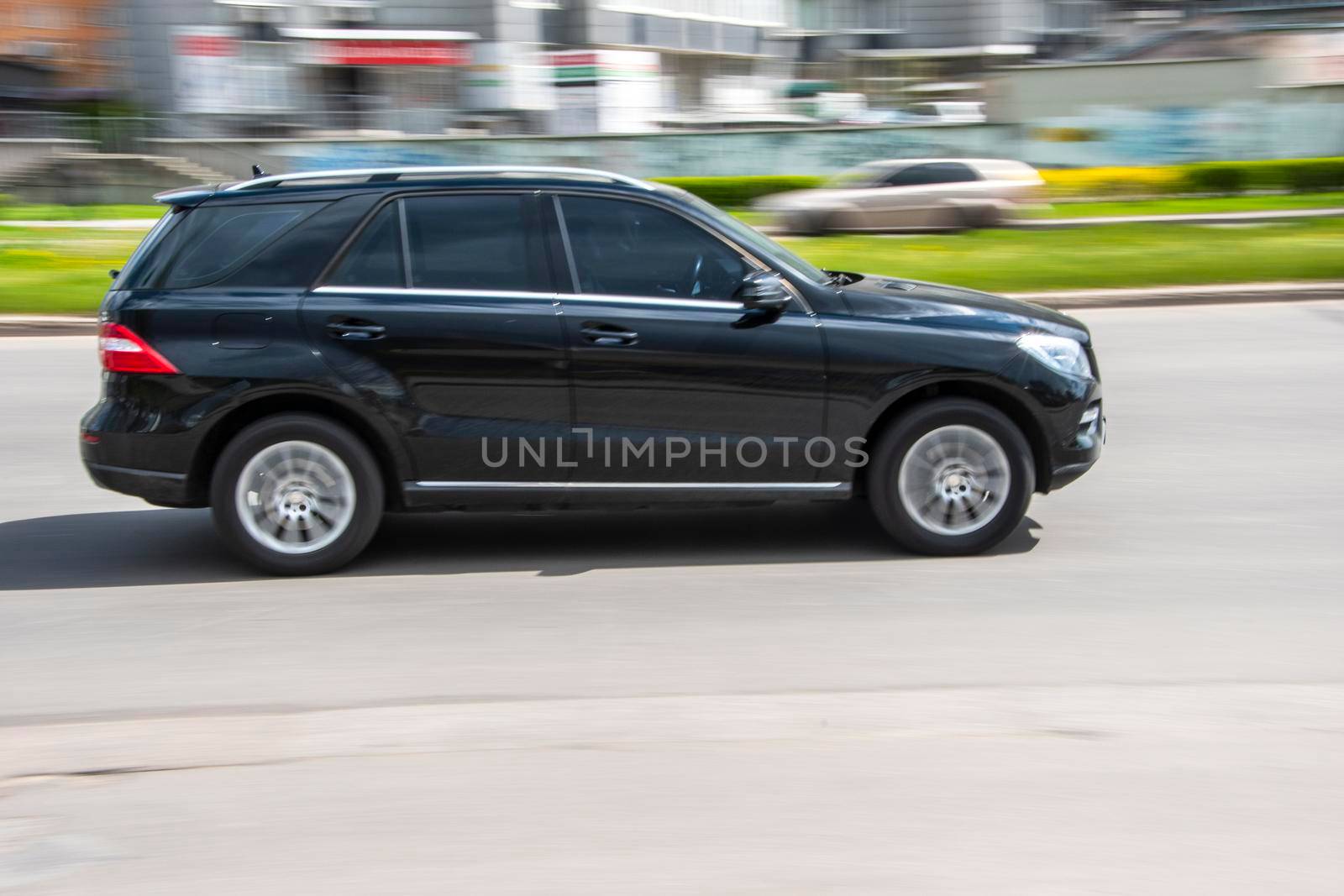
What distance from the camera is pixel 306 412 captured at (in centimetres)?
622

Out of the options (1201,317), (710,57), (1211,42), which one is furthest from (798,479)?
(710,57)

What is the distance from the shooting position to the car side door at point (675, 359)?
20.0 ft

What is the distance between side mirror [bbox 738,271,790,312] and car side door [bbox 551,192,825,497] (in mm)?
42

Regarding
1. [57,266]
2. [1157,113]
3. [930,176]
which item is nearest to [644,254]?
[57,266]

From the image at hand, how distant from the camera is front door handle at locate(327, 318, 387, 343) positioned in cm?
610

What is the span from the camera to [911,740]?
170 inches

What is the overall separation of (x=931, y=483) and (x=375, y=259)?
2631 millimetres

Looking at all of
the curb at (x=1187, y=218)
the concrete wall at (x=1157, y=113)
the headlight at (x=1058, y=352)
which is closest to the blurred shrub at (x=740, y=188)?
the curb at (x=1187, y=218)

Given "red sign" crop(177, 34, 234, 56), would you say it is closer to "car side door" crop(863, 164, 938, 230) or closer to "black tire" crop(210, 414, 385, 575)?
"car side door" crop(863, 164, 938, 230)

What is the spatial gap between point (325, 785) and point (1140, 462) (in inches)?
223

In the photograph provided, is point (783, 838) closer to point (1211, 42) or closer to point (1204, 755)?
point (1204, 755)

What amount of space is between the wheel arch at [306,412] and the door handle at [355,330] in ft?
0.92

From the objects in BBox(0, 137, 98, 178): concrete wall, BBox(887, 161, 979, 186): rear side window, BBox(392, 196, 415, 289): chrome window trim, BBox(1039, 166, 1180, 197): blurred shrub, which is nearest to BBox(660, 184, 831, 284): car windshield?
BBox(392, 196, 415, 289): chrome window trim

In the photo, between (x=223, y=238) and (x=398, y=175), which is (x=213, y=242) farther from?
(x=398, y=175)
